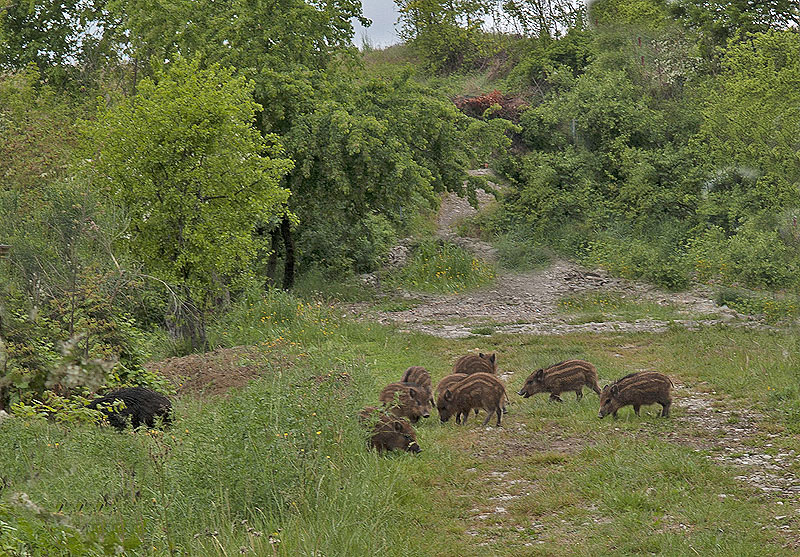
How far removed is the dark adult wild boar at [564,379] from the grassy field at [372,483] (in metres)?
0.29

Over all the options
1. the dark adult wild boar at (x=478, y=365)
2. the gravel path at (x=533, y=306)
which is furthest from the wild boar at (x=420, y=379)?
the gravel path at (x=533, y=306)

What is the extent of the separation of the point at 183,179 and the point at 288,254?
8222 mm

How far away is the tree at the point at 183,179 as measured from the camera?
537 inches

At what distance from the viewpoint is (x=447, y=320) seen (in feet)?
61.5

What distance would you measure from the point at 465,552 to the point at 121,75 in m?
28.7

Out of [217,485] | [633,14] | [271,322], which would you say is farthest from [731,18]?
[217,485]

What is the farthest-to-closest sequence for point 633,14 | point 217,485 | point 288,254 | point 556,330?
point 633,14 → point 288,254 → point 556,330 → point 217,485

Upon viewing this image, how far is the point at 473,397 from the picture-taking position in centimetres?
980

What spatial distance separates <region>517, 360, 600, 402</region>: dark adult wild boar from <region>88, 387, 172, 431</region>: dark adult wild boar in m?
4.55

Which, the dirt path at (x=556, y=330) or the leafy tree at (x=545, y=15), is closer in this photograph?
the dirt path at (x=556, y=330)

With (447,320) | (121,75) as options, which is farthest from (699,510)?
(121,75)

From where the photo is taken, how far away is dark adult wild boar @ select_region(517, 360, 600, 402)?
35.8 feet

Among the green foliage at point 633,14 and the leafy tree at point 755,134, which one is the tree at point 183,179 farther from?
the green foliage at point 633,14

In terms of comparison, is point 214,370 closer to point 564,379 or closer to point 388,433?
point 388,433
